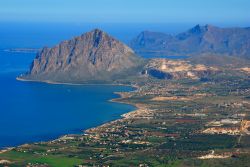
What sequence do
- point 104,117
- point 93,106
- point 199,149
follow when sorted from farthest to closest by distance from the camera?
point 93,106, point 104,117, point 199,149

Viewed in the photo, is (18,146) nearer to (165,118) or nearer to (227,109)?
(165,118)

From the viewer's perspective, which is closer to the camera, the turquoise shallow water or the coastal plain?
the coastal plain

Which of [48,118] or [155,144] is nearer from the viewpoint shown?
[155,144]

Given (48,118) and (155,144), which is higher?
(48,118)

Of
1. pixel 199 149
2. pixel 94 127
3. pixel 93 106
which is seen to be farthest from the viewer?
pixel 93 106

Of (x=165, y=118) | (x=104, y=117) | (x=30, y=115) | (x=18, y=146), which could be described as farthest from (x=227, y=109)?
(x=18, y=146)

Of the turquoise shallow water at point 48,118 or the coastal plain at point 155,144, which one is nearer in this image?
the coastal plain at point 155,144

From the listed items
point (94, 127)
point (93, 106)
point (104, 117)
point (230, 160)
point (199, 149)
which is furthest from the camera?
point (93, 106)

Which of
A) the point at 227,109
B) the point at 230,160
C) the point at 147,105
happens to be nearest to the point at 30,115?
the point at 147,105

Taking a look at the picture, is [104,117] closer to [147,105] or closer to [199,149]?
[147,105]

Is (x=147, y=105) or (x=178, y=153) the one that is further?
(x=147, y=105)
